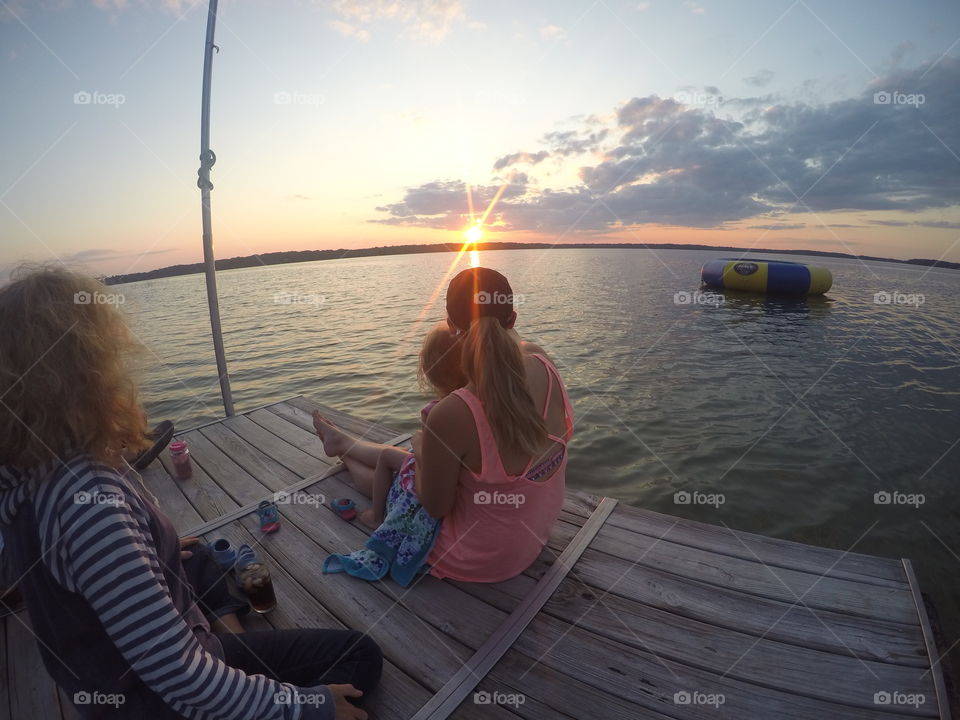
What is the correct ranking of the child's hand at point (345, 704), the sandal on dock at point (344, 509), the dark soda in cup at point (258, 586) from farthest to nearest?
the sandal on dock at point (344, 509)
the dark soda in cup at point (258, 586)
the child's hand at point (345, 704)

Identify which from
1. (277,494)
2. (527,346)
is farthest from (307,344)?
(527,346)

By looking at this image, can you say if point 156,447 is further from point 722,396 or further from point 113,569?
point 722,396

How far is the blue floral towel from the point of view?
2656 mm

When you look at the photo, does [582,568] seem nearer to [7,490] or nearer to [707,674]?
[707,674]

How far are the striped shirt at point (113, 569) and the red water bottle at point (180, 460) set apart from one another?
3.07 m

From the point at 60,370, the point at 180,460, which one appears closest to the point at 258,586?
the point at 60,370

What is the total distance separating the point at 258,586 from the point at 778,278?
26642 millimetres

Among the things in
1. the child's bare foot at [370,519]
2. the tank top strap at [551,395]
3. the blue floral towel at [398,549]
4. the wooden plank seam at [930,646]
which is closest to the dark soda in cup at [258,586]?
the blue floral towel at [398,549]

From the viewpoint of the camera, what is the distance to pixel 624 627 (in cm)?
236

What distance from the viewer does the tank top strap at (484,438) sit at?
2117mm

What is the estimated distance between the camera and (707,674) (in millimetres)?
2088

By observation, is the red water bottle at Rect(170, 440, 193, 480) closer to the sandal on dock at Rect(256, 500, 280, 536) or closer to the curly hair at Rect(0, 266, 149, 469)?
the sandal on dock at Rect(256, 500, 280, 536)

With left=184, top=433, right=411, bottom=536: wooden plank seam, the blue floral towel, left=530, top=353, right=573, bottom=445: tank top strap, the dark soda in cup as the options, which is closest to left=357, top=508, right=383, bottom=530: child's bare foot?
the blue floral towel

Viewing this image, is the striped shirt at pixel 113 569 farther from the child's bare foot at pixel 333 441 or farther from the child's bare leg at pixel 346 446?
the child's bare foot at pixel 333 441
